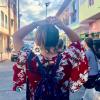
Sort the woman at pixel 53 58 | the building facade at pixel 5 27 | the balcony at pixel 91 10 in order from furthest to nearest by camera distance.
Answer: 1. the building facade at pixel 5 27
2. the balcony at pixel 91 10
3. the woman at pixel 53 58

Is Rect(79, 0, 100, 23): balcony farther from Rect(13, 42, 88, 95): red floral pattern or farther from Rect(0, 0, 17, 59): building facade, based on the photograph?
Rect(13, 42, 88, 95): red floral pattern

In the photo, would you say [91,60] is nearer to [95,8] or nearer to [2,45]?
[95,8]

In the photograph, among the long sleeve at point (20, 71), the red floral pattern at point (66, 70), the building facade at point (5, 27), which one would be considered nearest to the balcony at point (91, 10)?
the building facade at point (5, 27)

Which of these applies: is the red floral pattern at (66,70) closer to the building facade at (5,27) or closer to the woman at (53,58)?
the woman at (53,58)

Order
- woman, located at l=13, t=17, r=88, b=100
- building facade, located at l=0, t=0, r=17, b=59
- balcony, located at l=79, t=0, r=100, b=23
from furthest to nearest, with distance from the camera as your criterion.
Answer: building facade, located at l=0, t=0, r=17, b=59 < balcony, located at l=79, t=0, r=100, b=23 < woman, located at l=13, t=17, r=88, b=100

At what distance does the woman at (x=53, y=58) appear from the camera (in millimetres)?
2959

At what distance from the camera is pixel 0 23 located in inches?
1545

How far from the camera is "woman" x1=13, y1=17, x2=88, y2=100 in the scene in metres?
2.96

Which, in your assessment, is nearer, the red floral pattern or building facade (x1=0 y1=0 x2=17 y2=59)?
the red floral pattern

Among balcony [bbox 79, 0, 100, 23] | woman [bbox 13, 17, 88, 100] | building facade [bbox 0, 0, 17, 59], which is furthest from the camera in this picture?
building facade [bbox 0, 0, 17, 59]

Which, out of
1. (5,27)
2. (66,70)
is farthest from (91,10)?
(5,27)

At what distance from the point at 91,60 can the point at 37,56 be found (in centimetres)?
428

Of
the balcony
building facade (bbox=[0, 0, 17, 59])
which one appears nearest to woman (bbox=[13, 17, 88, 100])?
the balcony

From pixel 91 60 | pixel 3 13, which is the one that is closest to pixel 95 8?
pixel 91 60
